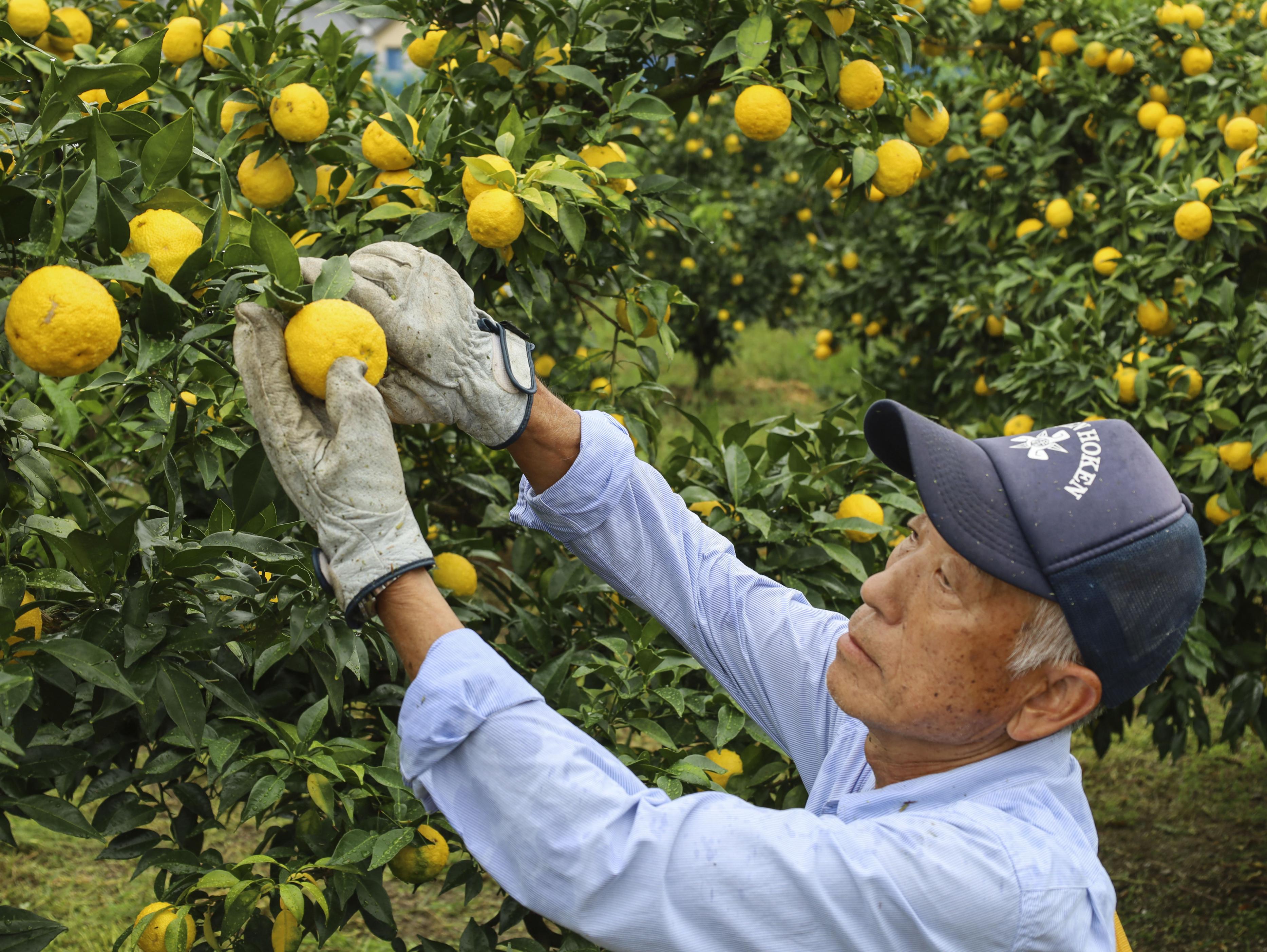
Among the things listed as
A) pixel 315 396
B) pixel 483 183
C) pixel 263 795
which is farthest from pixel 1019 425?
pixel 315 396

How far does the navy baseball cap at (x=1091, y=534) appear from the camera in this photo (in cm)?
108

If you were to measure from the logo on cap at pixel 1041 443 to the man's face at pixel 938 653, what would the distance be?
0.12 m

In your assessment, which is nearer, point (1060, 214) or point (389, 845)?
point (389, 845)

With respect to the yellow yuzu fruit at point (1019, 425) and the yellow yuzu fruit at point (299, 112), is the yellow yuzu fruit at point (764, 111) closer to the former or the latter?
the yellow yuzu fruit at point (299, 112)

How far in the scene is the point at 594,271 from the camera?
2.21 m

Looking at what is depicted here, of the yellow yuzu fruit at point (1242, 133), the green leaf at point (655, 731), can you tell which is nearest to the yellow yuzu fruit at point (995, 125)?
the yellow yuzu fruit at point (1242, 133)

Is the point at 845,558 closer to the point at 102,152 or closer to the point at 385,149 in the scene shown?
the point at 385,149

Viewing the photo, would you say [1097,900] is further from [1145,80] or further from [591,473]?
[1145,80]

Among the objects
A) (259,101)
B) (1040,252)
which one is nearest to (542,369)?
(259,101)

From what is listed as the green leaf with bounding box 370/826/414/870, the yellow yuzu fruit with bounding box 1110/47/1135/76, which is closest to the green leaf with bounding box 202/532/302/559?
the green leaf with bounding box 370/826/414/870

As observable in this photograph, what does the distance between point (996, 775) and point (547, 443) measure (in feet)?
2.12

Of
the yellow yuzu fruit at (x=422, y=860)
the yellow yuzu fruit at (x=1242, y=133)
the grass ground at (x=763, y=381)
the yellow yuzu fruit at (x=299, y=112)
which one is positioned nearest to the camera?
the yellow yuzu fruit at (x=422, y=860)

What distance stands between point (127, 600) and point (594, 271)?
3.63ft

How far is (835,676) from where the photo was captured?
1244 millimetres
